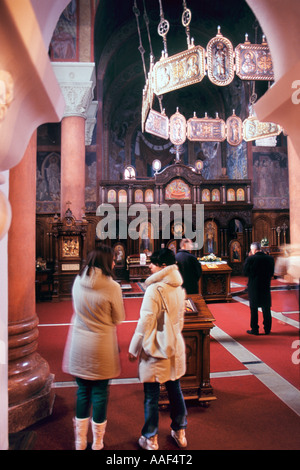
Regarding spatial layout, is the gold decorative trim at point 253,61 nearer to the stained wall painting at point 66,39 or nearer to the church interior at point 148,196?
the church interior at point 148,196

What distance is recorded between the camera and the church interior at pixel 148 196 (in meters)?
1.95

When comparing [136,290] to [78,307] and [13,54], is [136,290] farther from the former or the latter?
[13,54]

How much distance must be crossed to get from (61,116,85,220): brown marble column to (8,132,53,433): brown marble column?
23.4 ft

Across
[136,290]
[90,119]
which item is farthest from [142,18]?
[136,290]

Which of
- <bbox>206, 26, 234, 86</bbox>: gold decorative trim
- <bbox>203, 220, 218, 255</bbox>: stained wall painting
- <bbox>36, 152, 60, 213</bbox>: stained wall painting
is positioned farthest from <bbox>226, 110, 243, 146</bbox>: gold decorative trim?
<bbox>36, 152, 60, 213</bbox>: stained wall painting

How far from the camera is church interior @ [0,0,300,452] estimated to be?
76.7 inches

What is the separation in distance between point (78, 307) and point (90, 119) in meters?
13.6

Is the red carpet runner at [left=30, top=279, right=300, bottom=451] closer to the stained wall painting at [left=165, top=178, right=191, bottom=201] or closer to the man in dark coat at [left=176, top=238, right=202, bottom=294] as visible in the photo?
the man in dark coat at [left=176, top=238, right=202, bottom=294]

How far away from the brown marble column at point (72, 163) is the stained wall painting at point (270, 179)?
8931mm

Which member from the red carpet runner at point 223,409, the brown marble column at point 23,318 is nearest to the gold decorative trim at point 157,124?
the brown marble column at point 23,318

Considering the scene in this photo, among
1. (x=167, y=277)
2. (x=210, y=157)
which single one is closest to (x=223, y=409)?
(x=167, y=277)

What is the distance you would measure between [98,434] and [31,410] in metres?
0.86

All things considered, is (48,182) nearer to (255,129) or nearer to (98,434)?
(255,129)

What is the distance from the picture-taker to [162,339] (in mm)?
2254
